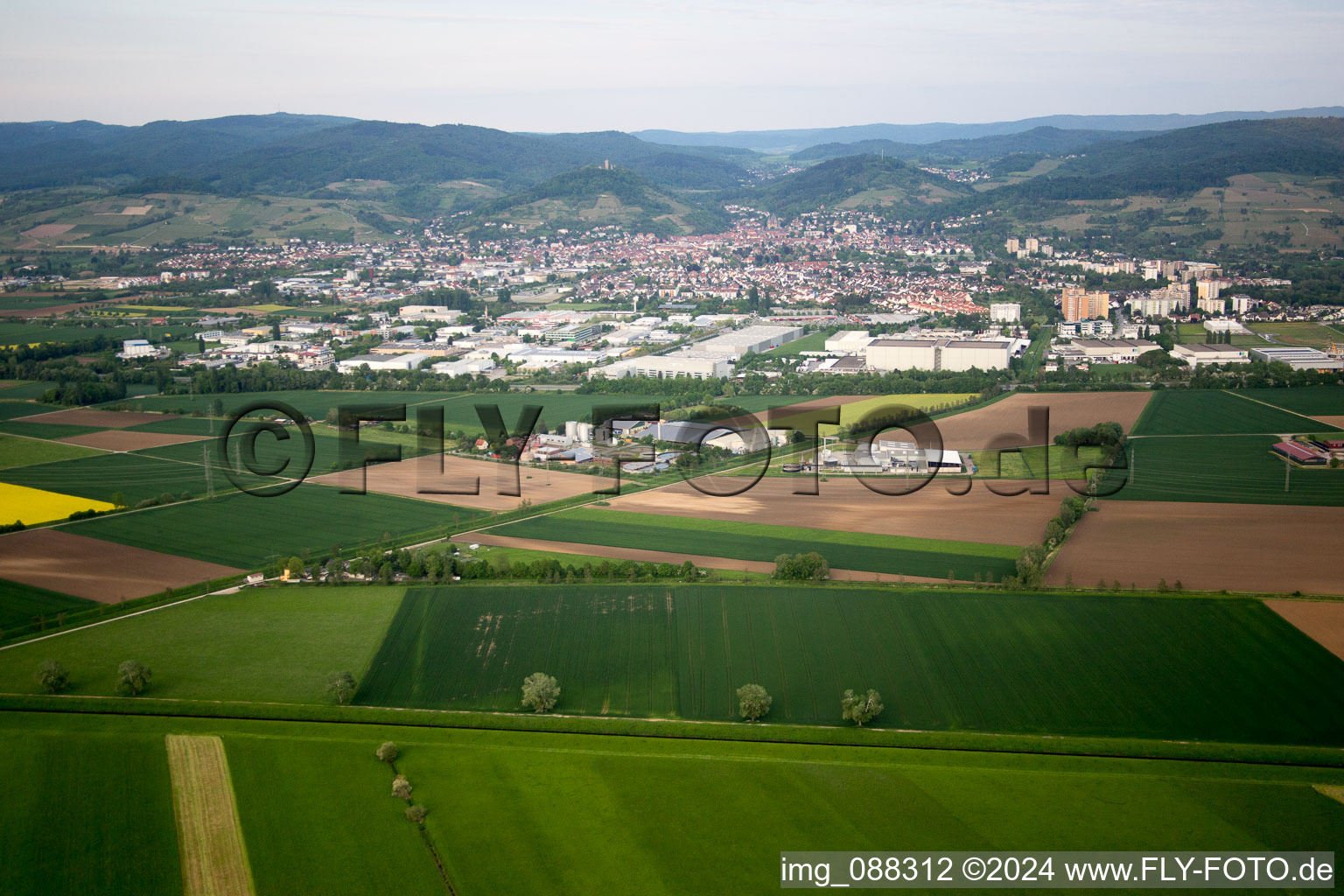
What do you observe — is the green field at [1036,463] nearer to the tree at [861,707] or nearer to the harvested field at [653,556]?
the harvested field at [653,556]

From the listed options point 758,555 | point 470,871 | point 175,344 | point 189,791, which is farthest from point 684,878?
point 175,344

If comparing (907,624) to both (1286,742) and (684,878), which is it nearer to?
(1286,742)

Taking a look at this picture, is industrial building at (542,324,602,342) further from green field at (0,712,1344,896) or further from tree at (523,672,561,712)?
green field at (0,712,1344,896)

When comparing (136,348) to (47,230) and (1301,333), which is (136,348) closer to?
(47,230)

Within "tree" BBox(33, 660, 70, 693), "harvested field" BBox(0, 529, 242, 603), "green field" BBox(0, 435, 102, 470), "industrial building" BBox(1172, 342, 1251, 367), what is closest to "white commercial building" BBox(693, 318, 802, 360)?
"industrial building" BBox(1172, 342, 1251, 367)

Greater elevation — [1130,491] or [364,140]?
[364,140]

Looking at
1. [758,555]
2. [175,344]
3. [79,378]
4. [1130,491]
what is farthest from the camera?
[175,344]

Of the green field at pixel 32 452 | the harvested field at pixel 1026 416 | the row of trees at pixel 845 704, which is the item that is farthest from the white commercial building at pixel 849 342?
the row of trees at pixel 845 704
